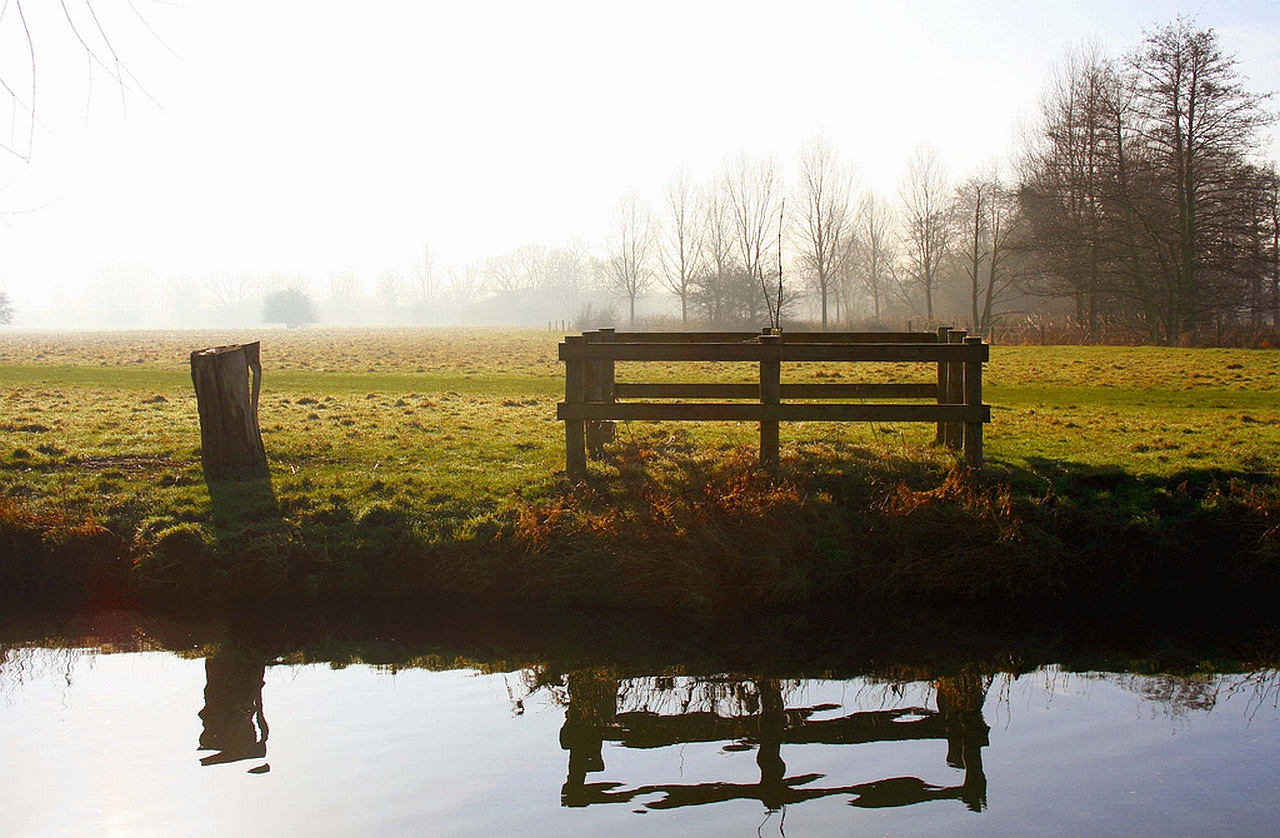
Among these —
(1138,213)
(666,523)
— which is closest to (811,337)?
(666,523)

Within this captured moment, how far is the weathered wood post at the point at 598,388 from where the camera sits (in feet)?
35.6

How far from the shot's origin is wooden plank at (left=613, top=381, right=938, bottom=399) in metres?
11.5

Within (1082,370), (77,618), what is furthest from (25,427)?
(1082,370)

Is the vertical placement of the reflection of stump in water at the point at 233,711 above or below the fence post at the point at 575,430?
below

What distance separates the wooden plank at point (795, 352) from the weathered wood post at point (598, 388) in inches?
35.2

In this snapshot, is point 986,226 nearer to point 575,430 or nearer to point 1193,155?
point 1193,155

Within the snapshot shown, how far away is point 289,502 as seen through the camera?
9.66m

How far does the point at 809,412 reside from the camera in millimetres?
9578

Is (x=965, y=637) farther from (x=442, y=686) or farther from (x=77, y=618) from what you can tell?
(x=77, y=618)

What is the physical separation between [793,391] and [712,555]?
3593mm

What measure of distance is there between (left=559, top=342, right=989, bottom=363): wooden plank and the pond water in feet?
10.3

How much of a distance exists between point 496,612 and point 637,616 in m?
1.16

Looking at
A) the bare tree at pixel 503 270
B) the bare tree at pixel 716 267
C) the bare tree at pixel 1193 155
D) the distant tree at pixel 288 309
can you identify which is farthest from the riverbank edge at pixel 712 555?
the bare tree at pixel 503 270

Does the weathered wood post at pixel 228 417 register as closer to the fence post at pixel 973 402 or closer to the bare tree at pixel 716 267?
the fence post at pixel 973 402
